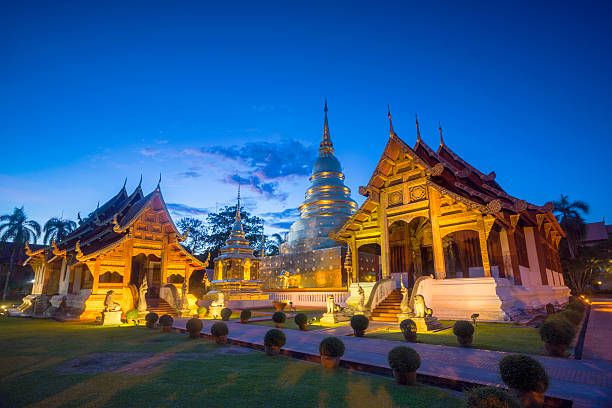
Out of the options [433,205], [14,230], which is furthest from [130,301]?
[14,230]

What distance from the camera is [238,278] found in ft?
77.3

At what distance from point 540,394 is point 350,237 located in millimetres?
14157

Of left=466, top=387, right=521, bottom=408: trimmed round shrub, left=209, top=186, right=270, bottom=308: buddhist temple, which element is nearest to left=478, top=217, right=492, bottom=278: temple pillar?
left=466, top=387, right=521, bottom=408: trimmed round shrub

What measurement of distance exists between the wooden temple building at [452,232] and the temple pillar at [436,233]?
0.04 metres

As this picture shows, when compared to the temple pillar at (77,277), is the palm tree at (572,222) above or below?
above

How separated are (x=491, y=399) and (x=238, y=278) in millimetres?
21905

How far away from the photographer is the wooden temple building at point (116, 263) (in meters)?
16.8

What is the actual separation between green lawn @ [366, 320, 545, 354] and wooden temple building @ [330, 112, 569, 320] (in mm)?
1888

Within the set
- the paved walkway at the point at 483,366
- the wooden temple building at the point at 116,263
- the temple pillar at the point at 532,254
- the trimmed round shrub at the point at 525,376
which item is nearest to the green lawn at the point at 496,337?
the paved walkway at the point at 483,366

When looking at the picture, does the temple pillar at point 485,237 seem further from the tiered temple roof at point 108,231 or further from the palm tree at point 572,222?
the palm tree at point 572,222

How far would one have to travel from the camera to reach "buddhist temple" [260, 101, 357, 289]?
29953mm

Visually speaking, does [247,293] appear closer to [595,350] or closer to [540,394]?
[595,350]

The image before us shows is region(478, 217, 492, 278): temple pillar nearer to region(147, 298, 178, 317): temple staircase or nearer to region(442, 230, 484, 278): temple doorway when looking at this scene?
region(442, 230, 484, 278): temple doorway

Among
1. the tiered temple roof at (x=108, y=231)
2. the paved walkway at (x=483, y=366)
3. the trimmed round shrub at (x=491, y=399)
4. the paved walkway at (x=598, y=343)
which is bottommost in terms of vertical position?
the paved walkway at (x=598, y=343)
